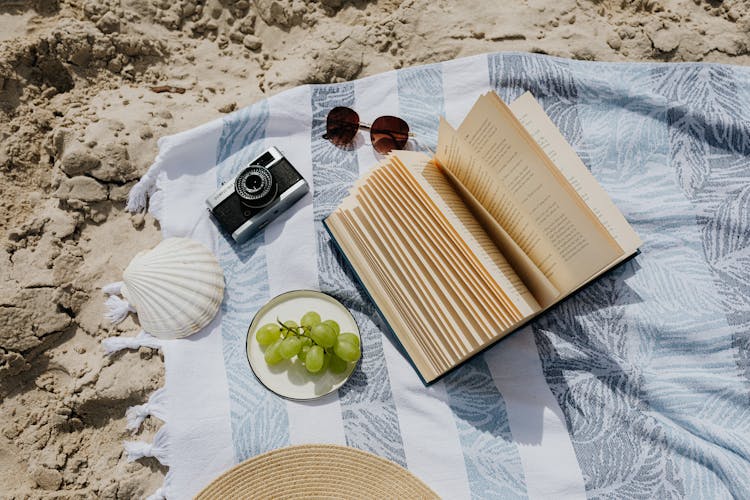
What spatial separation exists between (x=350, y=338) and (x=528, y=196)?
1.95ft

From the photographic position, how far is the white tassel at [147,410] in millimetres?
1521

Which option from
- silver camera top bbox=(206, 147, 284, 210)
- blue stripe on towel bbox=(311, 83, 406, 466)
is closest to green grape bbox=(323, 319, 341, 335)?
blue stripe on towel bbox=(311, 83, 406, 466)

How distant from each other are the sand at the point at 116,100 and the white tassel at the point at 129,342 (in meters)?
0.03

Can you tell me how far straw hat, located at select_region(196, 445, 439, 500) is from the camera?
1.40 meters

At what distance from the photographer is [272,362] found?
1474 mm

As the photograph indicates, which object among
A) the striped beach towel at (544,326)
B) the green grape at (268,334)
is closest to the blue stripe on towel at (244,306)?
the striped beach towel at (544,326)

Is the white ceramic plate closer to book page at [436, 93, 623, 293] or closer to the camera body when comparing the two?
the camera body

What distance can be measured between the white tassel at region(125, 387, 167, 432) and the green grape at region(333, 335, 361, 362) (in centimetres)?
53

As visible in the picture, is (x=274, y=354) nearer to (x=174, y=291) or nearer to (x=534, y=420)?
(x=174, y=291)

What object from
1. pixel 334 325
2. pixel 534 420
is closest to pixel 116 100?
pixel 334 325

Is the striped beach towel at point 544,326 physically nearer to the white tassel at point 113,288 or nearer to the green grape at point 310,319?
the green grape at point 310,319

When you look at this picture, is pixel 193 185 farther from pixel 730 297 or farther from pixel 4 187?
pixel 730 297

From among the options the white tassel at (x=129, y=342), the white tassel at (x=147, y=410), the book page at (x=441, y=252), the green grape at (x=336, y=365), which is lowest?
the white tassel at (x=147, y=410)

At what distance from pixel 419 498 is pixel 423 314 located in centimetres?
48
